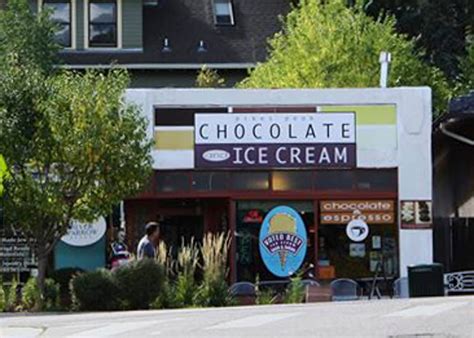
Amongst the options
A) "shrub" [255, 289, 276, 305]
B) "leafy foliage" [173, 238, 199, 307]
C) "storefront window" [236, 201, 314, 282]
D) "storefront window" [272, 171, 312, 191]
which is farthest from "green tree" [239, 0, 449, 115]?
"leafy foliage" [173, 238, 199, 307]

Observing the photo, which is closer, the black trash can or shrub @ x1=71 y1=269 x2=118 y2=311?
shrub @ x1=71 y1=269 x2=118 y2=311

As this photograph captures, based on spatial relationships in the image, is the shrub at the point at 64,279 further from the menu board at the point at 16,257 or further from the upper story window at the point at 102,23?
the upper story window at the point at 102,23

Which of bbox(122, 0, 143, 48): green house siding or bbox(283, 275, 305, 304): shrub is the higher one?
bbox(122, 0, 143, 48): green house siding

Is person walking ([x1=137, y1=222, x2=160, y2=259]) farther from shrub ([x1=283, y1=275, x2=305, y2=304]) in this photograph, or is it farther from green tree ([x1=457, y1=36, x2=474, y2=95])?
green tree ([x1=457, y1=36, x2=474, y2=95])

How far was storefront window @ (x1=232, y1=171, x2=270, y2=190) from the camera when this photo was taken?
2638 centimetres

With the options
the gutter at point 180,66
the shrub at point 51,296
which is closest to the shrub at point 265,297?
the shrub at point 51,296

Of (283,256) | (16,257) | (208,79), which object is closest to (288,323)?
(283,256)

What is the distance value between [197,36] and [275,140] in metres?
13.2

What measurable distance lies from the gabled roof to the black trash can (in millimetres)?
16157

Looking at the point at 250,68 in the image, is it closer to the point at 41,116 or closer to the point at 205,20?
the point at 205,20

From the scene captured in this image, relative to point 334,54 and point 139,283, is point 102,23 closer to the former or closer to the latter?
point 334,54

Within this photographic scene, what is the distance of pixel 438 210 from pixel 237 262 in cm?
660

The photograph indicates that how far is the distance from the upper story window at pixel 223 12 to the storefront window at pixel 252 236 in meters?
14.4

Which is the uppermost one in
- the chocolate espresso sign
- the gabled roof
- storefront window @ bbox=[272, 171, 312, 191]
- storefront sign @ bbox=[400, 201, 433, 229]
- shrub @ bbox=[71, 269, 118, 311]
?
the gabled roof
